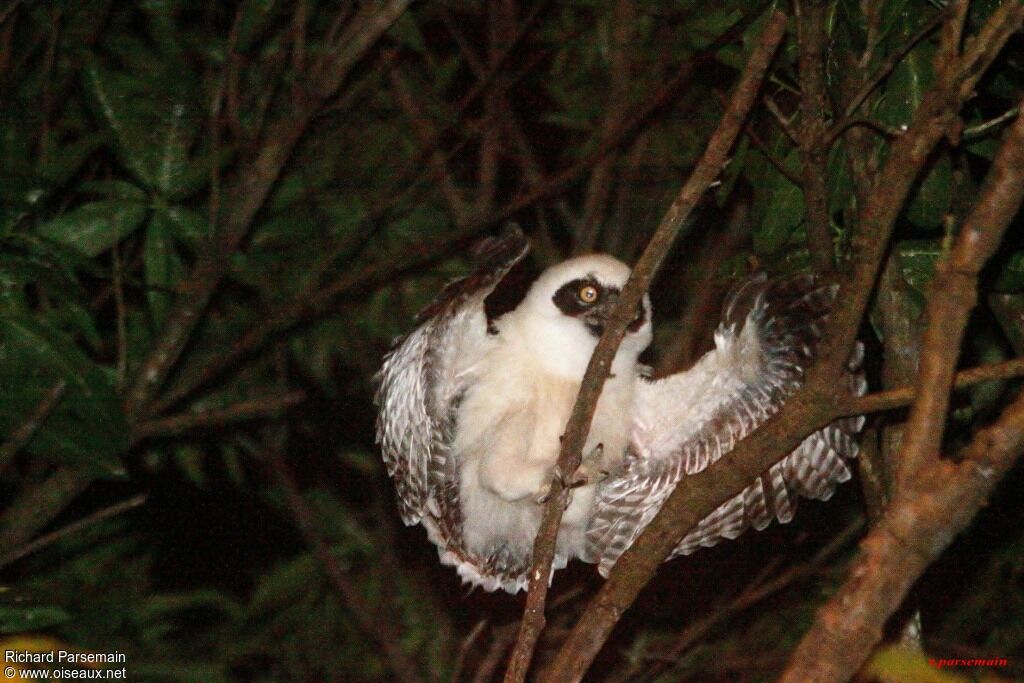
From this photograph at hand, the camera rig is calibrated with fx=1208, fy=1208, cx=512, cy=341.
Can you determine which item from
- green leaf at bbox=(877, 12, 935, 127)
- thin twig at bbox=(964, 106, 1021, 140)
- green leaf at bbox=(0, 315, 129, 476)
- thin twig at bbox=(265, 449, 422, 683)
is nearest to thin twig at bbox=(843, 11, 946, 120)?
green leaf at bbox=(877, 12, 935, 127)

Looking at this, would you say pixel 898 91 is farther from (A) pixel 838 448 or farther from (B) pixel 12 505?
(B) pixel 12 505

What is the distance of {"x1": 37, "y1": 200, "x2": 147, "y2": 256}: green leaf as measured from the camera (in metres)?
3.91

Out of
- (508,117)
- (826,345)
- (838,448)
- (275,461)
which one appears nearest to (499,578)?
(838,448)

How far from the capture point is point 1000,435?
5.37ft

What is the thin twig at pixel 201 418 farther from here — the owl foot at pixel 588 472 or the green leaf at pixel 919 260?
the green leaf at pixel 919 260

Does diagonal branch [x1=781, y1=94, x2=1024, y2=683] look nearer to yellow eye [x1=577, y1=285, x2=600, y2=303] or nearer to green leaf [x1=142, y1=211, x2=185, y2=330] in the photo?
yellow eye [x1=577, y1=285, x2=600, y2=303]

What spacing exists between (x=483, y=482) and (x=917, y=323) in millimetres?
1400

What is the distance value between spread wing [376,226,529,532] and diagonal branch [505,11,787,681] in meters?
0.75

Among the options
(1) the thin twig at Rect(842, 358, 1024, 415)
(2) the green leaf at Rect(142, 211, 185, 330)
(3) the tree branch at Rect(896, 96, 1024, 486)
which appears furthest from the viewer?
(2) the green leaf at Rect(142, 211, 185, 330)

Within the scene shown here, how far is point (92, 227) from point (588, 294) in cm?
163

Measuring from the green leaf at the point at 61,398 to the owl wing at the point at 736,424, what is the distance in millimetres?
1528

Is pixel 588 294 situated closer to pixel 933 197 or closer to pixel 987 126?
pixel 933 197

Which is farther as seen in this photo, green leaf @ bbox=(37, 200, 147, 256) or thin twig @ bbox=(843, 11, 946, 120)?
green leaf @ bbox=(37, 200, 147, 256)

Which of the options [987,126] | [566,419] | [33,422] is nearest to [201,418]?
[33,422]
